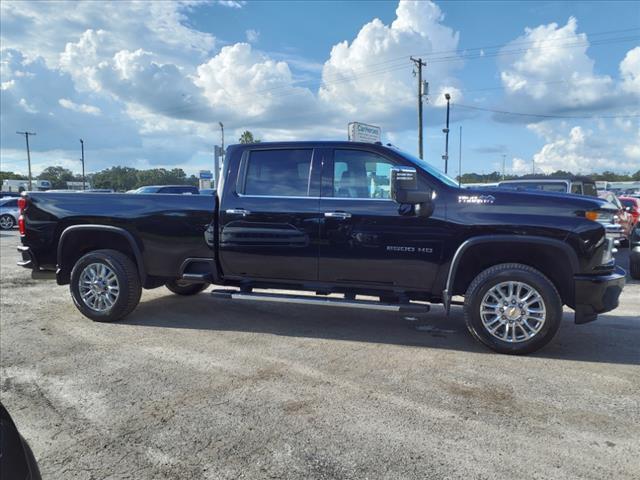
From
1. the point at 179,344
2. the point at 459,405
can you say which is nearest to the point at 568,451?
the point at 459,405

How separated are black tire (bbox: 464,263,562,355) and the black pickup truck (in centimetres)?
1

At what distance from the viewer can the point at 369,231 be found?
15.5 feet

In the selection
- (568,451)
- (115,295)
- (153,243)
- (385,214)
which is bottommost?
(568,451)

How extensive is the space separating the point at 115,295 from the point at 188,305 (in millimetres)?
1193

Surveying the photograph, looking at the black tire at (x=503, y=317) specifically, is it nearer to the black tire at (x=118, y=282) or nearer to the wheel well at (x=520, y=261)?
the wheel well at (x=520, y=261)

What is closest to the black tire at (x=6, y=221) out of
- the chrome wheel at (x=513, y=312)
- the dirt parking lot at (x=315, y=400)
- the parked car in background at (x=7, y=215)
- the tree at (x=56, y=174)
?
the parked car in background at (x=7, y=215)

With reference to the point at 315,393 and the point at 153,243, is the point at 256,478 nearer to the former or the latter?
the point at 315,393

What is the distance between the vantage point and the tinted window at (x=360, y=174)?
482cm

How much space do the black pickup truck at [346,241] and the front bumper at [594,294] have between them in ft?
0.04

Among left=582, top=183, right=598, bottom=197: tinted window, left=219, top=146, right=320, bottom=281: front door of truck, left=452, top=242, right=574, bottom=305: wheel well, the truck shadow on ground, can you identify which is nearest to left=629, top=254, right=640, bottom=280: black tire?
the truck shadow on ground

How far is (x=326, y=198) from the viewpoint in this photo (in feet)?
16.1

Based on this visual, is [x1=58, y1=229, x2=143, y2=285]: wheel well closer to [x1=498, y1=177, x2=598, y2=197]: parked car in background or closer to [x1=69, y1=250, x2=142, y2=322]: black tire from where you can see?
[x1=69, y1=250, x2=142, y2=322]: black tire

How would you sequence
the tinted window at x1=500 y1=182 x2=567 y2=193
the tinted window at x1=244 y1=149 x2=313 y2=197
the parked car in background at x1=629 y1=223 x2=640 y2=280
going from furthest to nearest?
the tinted window at x1=500 y1=182 x2=567 y2=193, the parked car in background at x1=629 y1=223 x2=640 y2=280, the tinted window at x1=244 y1=149 x2=313 y2=197

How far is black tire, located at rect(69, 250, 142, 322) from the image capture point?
542cm
